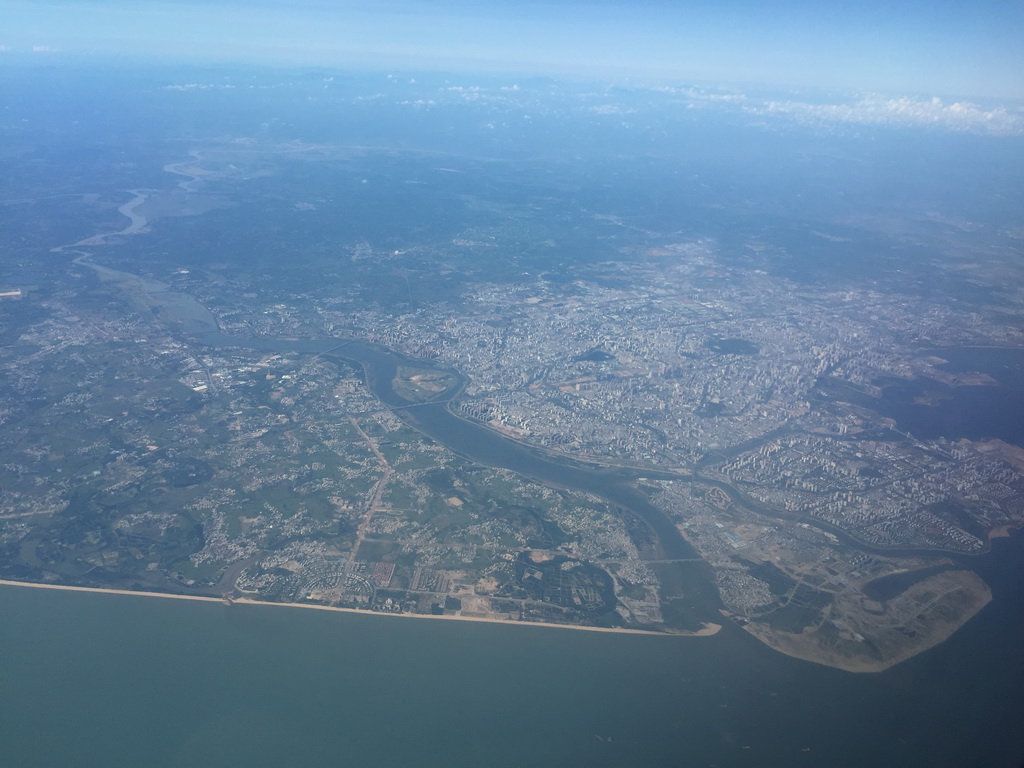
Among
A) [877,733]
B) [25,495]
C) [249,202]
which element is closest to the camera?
[877,733]

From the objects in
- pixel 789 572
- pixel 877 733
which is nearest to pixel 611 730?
pixel 877 733

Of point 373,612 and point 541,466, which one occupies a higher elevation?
point 541,466

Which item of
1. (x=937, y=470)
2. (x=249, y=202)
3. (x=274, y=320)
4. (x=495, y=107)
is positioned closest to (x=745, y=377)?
(x=937, y=470)

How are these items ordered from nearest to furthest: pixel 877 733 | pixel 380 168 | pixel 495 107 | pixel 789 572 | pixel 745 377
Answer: pixel 877 733, pixel 789 572, pixel 745 377, pixel 380 168, pixel 495 107

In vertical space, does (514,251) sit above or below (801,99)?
below

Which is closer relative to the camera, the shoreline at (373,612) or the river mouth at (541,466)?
the shoreline at (373,612)

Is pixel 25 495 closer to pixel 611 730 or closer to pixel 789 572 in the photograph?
pixel 611 730

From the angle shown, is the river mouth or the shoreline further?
the river mouth

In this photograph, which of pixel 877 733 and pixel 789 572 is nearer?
pixel 877 733

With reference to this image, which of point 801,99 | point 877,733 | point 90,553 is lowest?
point 90,553

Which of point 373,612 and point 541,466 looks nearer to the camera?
point 373,612
